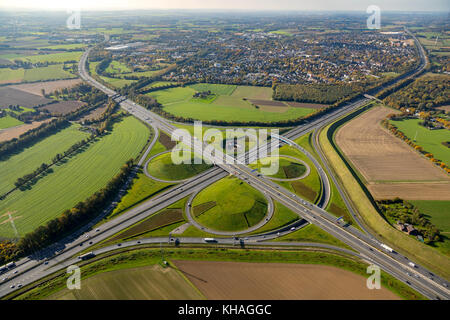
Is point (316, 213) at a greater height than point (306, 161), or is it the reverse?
point (306, 161)

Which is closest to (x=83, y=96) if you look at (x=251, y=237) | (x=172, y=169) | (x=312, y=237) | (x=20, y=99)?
(x=20, y=99)

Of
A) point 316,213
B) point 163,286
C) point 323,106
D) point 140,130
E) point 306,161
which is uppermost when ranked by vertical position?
point 323,106

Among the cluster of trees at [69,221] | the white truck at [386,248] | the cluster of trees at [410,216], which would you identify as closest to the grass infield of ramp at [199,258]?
the white truck at [386,248]

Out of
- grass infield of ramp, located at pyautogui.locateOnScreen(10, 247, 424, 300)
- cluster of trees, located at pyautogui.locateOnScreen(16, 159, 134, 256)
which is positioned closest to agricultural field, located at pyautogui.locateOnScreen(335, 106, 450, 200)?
grass infield of ramp, located at pyautogui.locateOnScreen(10, 247, 424, 300)

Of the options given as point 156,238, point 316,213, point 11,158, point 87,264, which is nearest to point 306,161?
point 316,213

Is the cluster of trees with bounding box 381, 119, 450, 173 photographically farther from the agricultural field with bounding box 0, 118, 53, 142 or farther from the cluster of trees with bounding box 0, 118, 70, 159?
the agricultural field with bounding box 0, 118, 53, 142

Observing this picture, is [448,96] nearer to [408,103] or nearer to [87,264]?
[408,103]

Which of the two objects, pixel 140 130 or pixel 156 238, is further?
pixel 140 130
